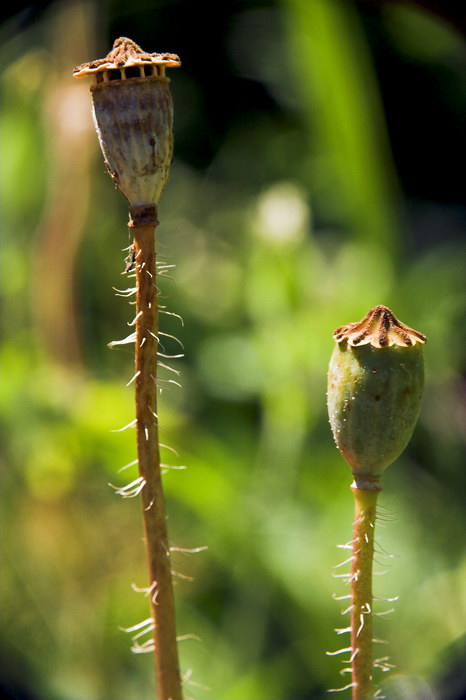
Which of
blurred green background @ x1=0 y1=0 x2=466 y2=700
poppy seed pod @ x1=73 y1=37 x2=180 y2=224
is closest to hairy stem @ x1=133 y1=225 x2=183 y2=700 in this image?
poppy seed pod @ x1=73 y1=37 x2=180 y2=224

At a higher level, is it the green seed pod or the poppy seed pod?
the poppy seed pod

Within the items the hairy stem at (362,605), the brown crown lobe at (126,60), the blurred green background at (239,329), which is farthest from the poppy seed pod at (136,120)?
the blurred green background at (239,329)

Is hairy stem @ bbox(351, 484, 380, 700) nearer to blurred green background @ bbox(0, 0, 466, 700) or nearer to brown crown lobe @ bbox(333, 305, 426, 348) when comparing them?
brown crown lobe @ bbox(333, 305, 426, 348)

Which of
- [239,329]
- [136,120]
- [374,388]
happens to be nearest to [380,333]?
[374,388]

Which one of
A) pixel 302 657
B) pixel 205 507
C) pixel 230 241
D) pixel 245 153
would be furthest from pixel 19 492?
pixel 245 153

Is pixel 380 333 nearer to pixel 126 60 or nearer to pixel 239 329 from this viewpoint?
pixel 126 60

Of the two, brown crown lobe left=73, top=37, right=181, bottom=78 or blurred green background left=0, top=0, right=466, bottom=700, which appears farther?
blurred green background left=0, top=0, right=466, bottom=700

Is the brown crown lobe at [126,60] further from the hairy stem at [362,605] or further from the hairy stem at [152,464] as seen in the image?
the hairy stem at [362,605]
